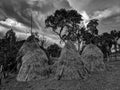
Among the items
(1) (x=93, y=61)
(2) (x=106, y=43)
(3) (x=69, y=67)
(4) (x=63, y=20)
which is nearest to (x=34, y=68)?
(3) (x=69, y=67)

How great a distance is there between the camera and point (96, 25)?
32.4 meters

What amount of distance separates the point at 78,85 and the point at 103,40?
35578 mm

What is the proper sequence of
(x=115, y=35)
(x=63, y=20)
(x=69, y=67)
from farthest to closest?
1. (x=115, y=35)
2. (x=63, y=20)
3. (x=69, y=67)

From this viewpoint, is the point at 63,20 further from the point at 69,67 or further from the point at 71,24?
the point at 69,67

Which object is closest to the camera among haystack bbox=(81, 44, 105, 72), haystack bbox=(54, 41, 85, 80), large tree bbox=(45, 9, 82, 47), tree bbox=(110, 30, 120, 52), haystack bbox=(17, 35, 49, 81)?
haystack bbox=(54, 41, 85, 80)

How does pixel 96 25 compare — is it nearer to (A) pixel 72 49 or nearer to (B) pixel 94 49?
(B) pixel 94 49

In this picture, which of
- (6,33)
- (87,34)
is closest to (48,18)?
(6,33)

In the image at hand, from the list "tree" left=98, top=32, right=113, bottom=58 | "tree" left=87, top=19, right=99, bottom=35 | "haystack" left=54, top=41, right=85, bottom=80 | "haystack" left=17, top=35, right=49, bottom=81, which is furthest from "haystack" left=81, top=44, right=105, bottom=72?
"tree" left=98, top=32, right=113, bottom=58

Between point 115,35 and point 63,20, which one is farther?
point 115,35

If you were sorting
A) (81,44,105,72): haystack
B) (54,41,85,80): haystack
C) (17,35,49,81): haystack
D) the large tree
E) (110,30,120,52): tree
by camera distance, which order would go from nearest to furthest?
(54,41,85,80): haystack
(17,35,49,81): haystack
(81,44,105,72): haystack
the large tree
(110,30,120,52): tree

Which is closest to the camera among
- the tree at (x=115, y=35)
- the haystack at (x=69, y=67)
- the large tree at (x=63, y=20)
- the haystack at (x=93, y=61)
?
the haystack at (x=69, y=67)

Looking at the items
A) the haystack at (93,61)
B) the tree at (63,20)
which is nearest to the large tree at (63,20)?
the tree at (63,20)

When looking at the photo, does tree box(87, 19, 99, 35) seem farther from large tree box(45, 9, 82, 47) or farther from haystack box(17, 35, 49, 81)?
haystack box(17, 35, 49, 81)

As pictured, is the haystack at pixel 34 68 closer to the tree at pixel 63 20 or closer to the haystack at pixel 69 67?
the haystack at pixel 69 67
